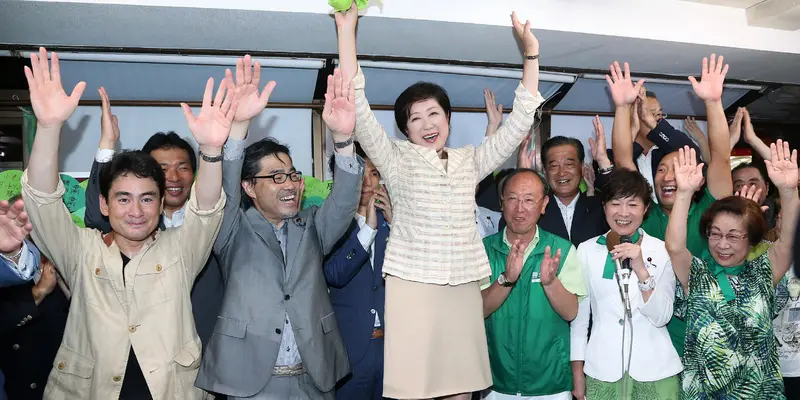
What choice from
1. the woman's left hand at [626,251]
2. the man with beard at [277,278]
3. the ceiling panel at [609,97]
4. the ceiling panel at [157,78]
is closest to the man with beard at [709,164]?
the woman's left hand at [626,251]

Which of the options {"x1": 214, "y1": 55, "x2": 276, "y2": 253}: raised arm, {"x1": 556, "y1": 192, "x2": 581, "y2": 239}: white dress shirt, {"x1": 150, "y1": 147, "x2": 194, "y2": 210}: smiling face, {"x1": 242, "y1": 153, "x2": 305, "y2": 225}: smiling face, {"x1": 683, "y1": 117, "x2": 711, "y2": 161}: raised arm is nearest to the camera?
{"x1": 214, "y1": 55, "x2": 276, "y2": 253}: raised arm

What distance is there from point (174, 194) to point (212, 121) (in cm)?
93

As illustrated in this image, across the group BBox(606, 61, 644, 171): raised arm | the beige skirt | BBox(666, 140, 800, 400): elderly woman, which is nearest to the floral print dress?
BBox(666, 140, 800, 400): elderly woman

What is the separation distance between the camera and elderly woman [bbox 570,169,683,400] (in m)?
2.65

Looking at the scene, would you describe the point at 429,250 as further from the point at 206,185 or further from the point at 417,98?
the point at 206,185

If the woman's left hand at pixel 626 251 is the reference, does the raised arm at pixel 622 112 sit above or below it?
above

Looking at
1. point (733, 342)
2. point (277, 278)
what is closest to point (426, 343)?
point (277, 278)

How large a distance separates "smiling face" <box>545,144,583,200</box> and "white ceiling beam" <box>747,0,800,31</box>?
163cm

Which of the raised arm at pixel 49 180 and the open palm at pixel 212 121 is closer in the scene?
the raised arm at pixel 49 180

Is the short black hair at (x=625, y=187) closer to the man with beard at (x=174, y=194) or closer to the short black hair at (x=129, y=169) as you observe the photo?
the man with beard at (x=174, y=194)

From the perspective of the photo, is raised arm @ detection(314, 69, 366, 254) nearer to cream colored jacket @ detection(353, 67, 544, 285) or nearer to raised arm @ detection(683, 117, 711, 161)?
cream colored jacket @ detection(353, 67, 544, 285)

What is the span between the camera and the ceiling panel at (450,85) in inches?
159

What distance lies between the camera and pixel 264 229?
244cm

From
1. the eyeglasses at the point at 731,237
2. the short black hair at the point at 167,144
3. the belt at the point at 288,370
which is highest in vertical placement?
the short black hair at the point at 167,144
